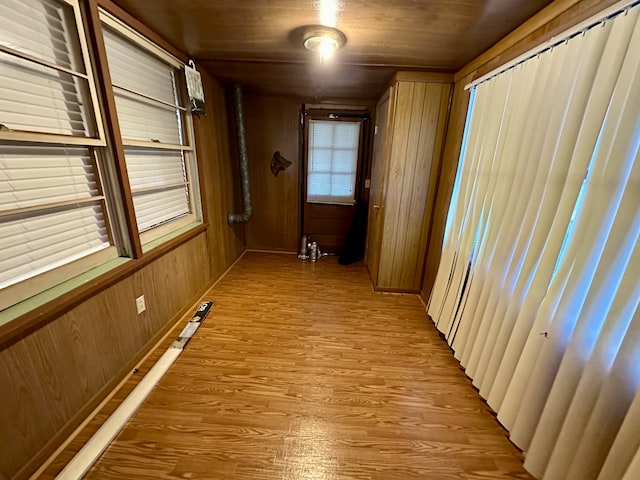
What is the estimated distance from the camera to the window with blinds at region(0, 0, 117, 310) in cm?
110

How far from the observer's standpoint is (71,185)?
1.38 meters

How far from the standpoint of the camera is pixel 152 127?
1986 mm

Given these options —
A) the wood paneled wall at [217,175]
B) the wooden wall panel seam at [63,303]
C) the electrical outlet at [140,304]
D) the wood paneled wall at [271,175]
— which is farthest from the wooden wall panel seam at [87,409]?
the wood paneled wall at [271,175]

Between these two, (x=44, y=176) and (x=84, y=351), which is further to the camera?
(x=84, y=351)

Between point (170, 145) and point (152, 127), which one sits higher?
point (152, 127)

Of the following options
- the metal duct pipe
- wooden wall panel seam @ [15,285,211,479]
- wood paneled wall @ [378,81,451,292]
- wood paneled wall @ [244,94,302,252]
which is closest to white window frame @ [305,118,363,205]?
wood paneled wall @ [244,94,302,252]

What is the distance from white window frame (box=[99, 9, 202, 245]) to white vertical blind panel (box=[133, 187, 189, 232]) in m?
0.03

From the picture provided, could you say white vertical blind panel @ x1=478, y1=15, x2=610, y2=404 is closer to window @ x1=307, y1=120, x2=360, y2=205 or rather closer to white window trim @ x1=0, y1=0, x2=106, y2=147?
white window trim @ x1=0, y1=0, x2=106, y2=147

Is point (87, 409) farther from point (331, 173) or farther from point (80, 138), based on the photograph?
point (331, 173)

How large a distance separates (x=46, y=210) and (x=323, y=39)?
1.86m

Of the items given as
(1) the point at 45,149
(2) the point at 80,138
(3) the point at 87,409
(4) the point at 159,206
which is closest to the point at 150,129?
(4) the point at 159,206

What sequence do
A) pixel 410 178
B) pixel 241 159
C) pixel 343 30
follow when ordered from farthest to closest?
pixel 241 159 < pixel 410 178 < pixel 343 30

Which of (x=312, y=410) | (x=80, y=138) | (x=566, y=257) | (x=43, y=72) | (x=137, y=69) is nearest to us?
(x=566, y=257)

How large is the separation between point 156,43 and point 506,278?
2.80m
